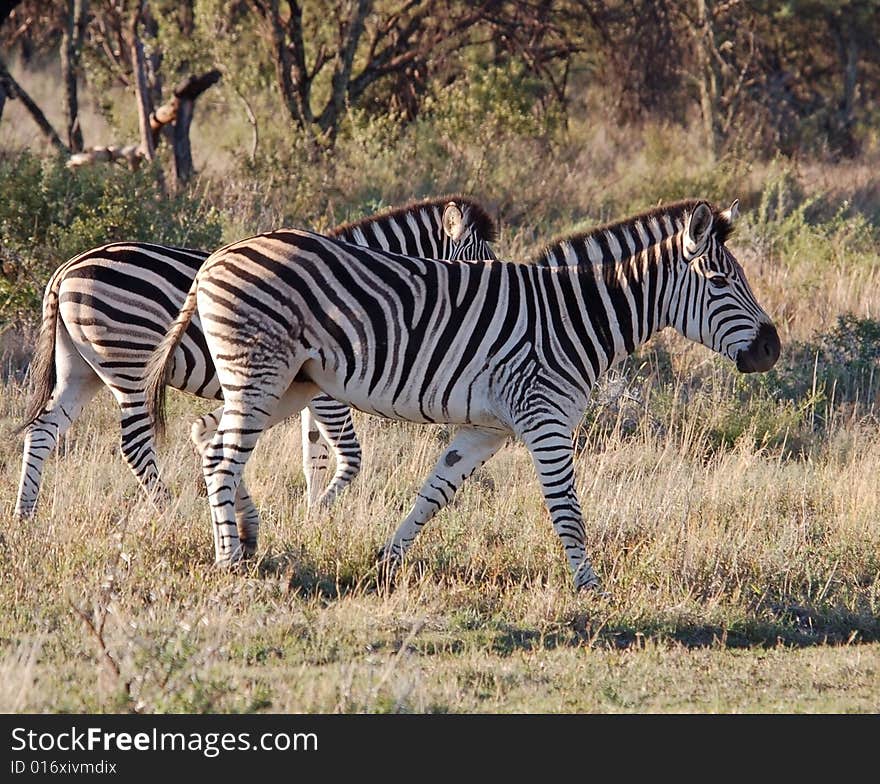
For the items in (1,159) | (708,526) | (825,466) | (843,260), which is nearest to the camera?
(708,526)

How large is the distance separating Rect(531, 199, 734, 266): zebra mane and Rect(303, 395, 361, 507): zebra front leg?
6.17ft

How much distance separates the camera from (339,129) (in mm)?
17906

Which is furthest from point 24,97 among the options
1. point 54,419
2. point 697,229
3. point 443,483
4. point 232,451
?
point 697,229

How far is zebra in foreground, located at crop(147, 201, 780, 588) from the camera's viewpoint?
6285 millimetres

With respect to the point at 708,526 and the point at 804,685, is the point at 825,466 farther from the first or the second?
the point at 804,685

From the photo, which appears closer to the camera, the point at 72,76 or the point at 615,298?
the point at 615,298

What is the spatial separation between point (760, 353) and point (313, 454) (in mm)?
3029

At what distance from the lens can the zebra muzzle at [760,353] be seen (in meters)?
6.73

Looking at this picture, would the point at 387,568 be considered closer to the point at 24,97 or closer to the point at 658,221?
the point at 658,221

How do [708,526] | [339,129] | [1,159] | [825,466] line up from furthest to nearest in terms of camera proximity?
1. [339,129]
2. [1,159]
3. [825,466]
4. [708,526]

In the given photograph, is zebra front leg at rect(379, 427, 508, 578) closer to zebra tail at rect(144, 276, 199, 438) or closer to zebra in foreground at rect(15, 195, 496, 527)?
zebra in foreground at rect(15, 195, 496, 527)

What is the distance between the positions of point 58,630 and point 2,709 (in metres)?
1.10

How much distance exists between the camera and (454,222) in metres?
8.67
